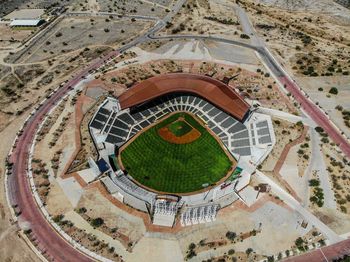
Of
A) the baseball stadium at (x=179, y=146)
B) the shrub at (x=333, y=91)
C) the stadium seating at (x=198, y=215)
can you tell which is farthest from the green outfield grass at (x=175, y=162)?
the shrub at (x=333, y=91)

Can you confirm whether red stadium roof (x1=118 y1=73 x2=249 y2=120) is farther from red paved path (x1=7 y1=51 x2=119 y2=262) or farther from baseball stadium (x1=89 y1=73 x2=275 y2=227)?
red paved path (x1=7 y1=51 x2=119 y2=262)

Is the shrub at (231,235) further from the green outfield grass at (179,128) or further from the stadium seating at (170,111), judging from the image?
the green outfield grass at (179,128)

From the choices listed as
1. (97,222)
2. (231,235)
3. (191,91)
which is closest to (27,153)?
(97,222)

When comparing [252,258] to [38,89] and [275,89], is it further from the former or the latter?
[38,89]

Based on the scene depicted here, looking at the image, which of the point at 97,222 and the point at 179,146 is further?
the point at 179,146

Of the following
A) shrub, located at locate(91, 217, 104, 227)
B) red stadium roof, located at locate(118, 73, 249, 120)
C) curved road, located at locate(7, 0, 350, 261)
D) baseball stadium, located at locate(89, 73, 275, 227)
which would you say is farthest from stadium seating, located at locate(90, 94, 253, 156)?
shrub, located at locate(91, 217, 104, 227)

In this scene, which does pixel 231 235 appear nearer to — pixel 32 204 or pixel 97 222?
pixel 97 222
